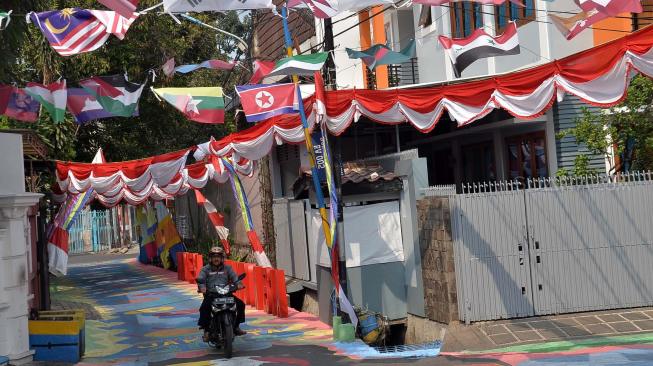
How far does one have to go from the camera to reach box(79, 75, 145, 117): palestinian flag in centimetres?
1238

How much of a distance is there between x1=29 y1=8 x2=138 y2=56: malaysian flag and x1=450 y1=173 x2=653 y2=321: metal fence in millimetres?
5781

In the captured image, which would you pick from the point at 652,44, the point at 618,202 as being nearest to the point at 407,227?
the point at 618,202

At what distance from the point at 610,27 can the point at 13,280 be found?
40.0 ft

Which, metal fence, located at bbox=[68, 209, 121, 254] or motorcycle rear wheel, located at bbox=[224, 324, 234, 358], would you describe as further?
metal fence, located at bbox=[68, 209, 121, 254]

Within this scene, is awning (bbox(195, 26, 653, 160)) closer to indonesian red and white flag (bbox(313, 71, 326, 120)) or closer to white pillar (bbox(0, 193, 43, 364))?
indonesian red and white flag (bbox(313, 71, 326, 120))

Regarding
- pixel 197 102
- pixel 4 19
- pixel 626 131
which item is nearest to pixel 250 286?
pixel 197 102

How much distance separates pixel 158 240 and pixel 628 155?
21.9 m

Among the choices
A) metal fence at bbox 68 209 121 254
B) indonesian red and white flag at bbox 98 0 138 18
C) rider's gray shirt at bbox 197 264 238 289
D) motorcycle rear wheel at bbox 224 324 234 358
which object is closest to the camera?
indonesian red and white flag at bbox 98 0 138 18

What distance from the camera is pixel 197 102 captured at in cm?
1296

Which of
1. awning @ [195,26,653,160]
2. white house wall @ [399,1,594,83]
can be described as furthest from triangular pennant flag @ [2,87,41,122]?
white house wall @ [399,1,594,83]

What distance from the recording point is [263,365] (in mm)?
11117

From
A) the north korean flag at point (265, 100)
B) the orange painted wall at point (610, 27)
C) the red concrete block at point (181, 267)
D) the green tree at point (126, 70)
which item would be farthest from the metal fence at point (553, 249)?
the red concrete block at point (181, 267)

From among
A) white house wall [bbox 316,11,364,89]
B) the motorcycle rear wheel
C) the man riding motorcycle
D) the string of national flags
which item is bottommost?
the motorcycle rear wheel

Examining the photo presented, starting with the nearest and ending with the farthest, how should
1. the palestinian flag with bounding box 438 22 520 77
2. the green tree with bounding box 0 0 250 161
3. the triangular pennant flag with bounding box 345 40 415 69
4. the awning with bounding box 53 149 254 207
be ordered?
the palestinian flag with bounding box 438 22 520 77 → the triangular pennant flag with bounding box 345 40 415 69 → the awning with bounding box 53 149 254 207 → the green tree with bounding box 0 0 250 161
